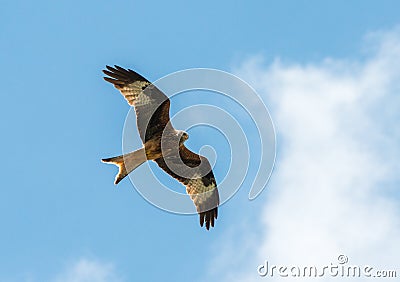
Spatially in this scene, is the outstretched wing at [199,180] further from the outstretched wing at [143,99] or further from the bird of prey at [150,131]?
the outstretched wing at [143,99]

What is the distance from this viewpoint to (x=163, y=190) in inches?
546

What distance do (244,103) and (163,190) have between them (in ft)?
7.85

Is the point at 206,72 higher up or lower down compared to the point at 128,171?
higher up

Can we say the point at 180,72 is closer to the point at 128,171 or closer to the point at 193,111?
the point at 193,111

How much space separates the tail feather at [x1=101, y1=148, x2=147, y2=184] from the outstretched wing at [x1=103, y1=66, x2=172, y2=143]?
0.32 m

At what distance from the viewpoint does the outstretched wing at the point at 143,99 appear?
13.5 metres

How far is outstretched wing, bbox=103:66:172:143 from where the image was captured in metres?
13.5

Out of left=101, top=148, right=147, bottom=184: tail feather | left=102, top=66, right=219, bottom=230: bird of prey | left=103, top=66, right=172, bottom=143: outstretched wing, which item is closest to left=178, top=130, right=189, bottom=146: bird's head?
left=102, top=66, right=219, bottom=230: bird of prey

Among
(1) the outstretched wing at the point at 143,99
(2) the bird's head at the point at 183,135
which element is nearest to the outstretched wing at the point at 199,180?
(2) the bird's head at the point at 183,135

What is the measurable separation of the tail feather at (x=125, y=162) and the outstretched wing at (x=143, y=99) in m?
0.32

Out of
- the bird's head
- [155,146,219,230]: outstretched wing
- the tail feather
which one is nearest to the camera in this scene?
the tail feather

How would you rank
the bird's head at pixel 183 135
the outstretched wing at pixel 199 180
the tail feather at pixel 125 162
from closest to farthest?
the tail feather at pixel 125 162 < the bird's head at pixel 183 135 < the outstretched wing at pixel 199 180

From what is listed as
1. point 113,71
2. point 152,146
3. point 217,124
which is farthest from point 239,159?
point 113,71

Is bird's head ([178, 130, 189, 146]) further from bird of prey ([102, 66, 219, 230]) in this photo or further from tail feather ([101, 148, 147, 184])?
tail feather ([101, 148, 147, 184])
